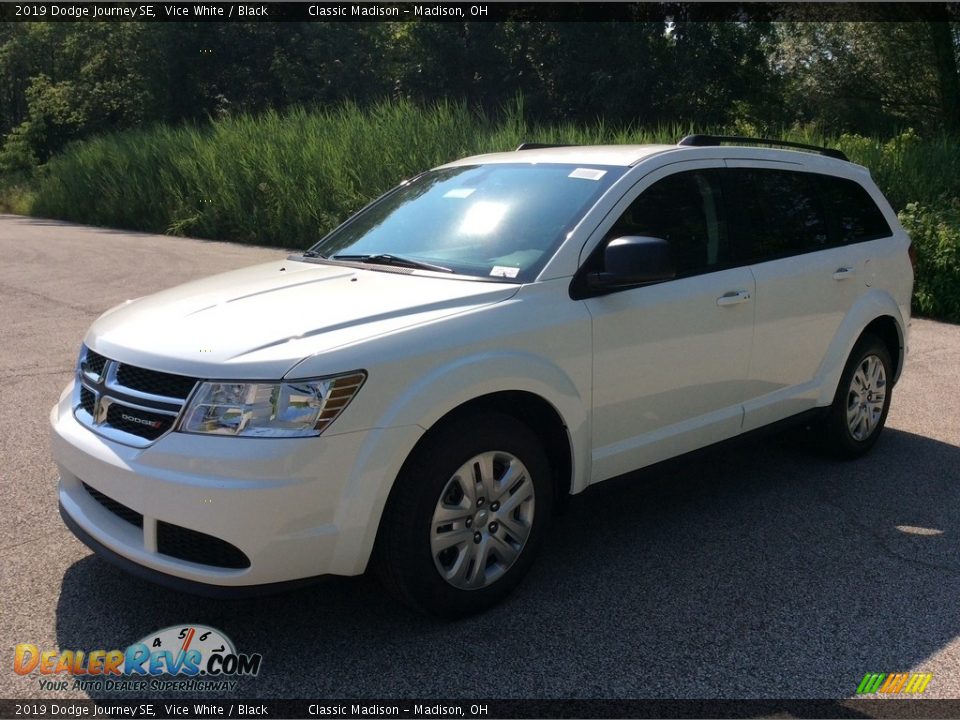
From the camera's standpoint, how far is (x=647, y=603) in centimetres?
391

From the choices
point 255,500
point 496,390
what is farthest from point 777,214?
point 255,500

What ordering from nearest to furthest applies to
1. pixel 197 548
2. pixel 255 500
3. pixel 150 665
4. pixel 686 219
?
1. pixel 255 500
2. pixel 197 548
3. pixel 150 665
4. pixel 686 219

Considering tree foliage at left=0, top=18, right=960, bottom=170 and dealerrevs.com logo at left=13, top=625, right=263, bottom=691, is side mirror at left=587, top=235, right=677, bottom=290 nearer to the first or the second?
dealerrevs.com logo at left=13, top=625, right=263, bottom=691

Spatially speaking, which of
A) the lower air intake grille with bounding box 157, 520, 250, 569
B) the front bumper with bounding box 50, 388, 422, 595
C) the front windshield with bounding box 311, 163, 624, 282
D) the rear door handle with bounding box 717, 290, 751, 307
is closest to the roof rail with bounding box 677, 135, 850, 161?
the front windshield with bounding box 311, 163, 624, 282

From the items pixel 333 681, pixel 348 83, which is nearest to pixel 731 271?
pixel 333 681

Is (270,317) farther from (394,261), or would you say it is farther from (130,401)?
(394,261)

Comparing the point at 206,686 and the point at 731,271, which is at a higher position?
the point at 731,271

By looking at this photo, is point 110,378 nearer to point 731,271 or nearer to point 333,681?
point 333,681

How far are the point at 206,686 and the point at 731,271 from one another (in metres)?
3.00

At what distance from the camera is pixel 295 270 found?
456 cm

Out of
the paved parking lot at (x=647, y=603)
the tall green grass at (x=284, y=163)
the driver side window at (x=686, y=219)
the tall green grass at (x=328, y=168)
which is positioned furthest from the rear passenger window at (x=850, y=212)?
the tall green grass at (x=284, y=163)

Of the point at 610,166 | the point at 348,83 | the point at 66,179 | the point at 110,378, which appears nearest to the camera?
the point at 110,378

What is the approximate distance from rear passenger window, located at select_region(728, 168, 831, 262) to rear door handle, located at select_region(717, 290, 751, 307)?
0.23 meters

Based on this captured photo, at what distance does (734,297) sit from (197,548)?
2.72m
